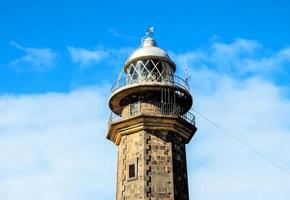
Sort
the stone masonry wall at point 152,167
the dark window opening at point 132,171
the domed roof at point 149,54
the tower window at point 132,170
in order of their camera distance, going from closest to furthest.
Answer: the stone masonry wall at point 152,167, the tower window at point 132,170, the dark window opening at point 132,171, the domed roof at point 149,54

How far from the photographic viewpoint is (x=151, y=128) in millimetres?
22047

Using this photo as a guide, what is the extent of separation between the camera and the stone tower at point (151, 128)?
69.2 ft

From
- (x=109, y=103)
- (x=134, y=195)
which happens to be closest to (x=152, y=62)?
(x=109, y=103)

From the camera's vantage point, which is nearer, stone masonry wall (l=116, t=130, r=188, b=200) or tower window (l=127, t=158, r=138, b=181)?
stone masonry wall (l=116, t=130, r=188, b=200)

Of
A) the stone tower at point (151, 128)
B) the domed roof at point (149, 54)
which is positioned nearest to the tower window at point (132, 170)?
the stone tower at point (151, 128)

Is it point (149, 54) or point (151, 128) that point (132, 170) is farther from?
point (149, 54)

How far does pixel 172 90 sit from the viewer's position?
75.6 feet

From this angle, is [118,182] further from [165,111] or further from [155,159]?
[165,111]

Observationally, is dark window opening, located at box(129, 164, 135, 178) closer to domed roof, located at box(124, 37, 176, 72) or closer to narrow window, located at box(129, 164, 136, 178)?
narrow window, located at box(129, 164, 136, 178)

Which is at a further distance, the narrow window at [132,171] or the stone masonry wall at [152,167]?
the narrow window at [132,171]

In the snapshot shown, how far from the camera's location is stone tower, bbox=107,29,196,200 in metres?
21.1

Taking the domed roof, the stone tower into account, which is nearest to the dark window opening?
the stone tower

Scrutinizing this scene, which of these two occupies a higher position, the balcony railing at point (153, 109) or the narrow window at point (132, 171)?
the balcony railing at point (153, 109)

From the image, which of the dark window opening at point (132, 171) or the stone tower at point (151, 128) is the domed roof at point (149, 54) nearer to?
the stone tower at point (151, 128)
